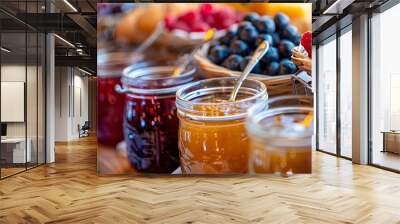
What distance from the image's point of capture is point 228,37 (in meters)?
5.77

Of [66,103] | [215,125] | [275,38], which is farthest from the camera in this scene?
[66,103]

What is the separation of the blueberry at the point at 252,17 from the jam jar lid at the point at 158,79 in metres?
1.11

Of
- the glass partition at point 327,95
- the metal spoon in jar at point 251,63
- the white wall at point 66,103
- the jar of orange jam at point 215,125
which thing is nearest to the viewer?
the jar of orange jam at point 215,125

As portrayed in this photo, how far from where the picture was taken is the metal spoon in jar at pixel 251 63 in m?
5.60

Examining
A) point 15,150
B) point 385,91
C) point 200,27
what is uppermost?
point 200,27

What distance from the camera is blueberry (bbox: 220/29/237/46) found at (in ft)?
18.9

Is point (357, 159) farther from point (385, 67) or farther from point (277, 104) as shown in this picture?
point (277, 104)

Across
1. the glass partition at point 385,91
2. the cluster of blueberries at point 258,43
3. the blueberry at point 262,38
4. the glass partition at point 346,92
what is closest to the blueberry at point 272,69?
the cluster of blueberries at point 258,43

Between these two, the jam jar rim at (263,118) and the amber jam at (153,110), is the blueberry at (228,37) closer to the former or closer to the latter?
the amber jam at (153,110)

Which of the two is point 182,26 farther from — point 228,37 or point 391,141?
point 391,141

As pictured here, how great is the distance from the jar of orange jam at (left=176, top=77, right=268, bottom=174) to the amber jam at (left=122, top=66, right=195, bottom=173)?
0.14 m

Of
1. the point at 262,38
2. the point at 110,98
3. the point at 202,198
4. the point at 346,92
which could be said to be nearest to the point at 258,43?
the point at 262,38

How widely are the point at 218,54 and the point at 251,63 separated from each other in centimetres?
51

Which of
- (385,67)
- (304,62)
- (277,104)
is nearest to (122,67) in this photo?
(277,104)
